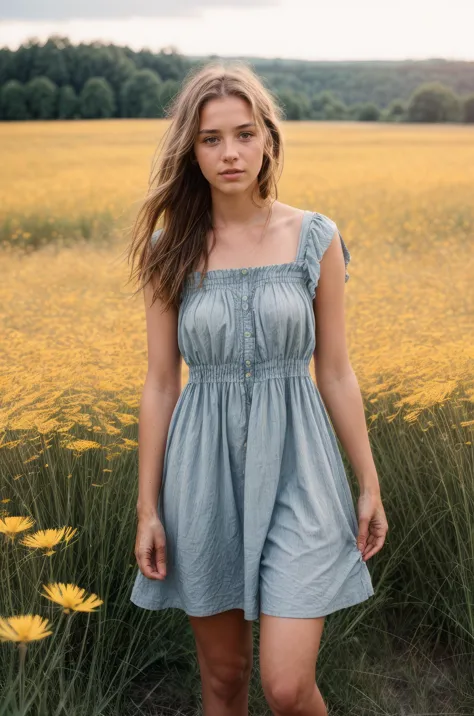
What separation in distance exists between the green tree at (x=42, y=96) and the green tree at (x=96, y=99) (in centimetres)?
14

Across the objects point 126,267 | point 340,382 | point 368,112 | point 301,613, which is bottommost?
point 301,613

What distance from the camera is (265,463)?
1.95 m

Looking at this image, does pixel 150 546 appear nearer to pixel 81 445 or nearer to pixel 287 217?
pixel 81 445

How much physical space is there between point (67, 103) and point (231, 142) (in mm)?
2689

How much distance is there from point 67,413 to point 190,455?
1071 mm

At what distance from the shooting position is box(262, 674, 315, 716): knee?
179 cm

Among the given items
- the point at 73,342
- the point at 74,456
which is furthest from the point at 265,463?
the point at 73,342

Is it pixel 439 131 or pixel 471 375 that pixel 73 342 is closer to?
pixel 471 375

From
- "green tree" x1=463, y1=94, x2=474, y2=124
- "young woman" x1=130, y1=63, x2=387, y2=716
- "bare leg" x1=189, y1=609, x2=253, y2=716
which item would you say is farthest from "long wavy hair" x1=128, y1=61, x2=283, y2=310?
"green tree" x1=463, y1=94, x2=474, y2=124

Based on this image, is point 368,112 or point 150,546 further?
point 368,112

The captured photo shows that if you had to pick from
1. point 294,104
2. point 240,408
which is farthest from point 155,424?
point 294,104

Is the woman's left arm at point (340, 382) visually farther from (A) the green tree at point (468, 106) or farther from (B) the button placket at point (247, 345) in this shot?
(A) the green tree at point (468, 106)

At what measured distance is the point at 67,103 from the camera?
4457 mm

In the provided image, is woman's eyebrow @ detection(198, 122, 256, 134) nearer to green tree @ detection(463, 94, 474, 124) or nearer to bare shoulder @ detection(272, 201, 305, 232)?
bare shoulder @ detection(272, 201, 305, 232)
